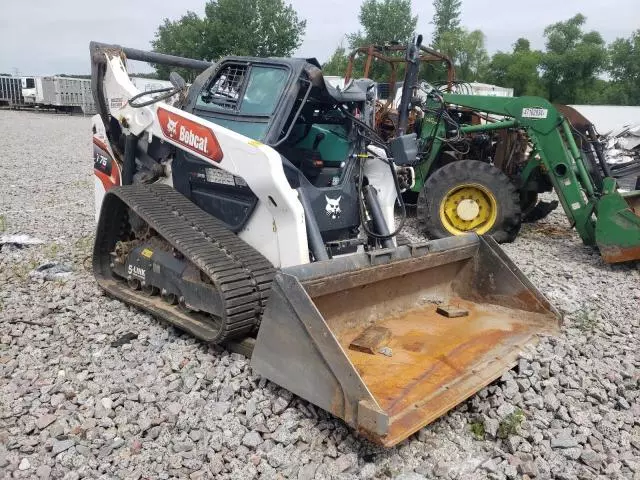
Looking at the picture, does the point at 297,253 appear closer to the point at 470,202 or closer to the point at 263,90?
the point at 263,90

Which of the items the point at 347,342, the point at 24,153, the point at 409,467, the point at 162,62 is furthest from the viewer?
the point at 24,153

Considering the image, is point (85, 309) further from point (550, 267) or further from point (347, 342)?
point (550, 267)

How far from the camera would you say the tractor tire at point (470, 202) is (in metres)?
6.70

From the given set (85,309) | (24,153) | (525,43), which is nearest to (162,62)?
(85,309)

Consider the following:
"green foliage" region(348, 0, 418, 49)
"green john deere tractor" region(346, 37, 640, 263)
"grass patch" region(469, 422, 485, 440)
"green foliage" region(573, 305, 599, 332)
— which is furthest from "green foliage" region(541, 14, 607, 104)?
"grass patch" region(469, 422, 485, 440)

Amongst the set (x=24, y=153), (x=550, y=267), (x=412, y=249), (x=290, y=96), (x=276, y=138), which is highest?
(x=290, y=96)

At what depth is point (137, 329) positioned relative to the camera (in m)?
3.89

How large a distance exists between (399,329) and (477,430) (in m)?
0.84

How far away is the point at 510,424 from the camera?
2818 millimetres

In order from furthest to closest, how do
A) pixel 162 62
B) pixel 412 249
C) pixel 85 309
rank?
1. pixel 162 62
2. pixel 85 309
3. pixel 412 249

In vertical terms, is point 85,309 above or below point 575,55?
below

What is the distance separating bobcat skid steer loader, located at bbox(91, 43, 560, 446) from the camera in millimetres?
2844

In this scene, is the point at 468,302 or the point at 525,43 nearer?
the point at 468,302

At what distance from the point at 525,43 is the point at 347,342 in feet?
197
